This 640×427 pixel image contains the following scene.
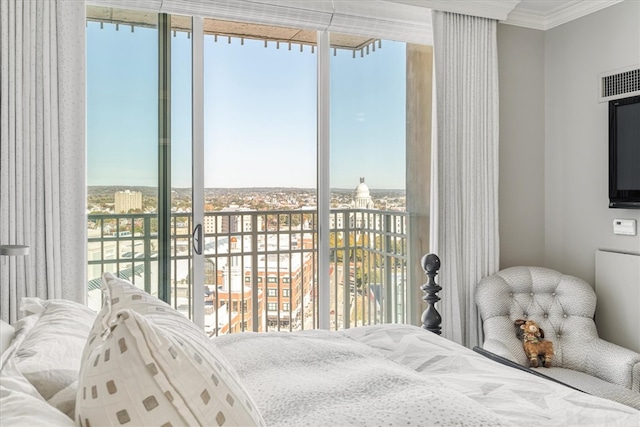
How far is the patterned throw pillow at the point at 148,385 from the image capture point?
74cm

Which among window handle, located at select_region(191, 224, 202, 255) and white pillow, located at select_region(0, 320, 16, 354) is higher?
window handle, located at select_region(191, 224, 202, 255)

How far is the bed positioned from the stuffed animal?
1385mm

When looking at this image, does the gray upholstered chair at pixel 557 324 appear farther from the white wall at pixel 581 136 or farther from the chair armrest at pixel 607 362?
the white wall at pixel 581 136

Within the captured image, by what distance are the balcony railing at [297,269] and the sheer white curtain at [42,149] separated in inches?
32.4

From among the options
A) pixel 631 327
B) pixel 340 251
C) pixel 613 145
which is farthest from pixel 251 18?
pixel 631 327

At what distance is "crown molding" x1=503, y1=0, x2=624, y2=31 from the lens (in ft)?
11.1

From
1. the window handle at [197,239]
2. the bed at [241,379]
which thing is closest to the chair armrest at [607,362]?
the bed at [241,379]

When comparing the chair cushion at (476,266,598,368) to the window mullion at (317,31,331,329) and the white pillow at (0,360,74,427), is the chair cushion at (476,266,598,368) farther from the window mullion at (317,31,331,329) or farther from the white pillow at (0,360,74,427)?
the white pillow at (0,360,74,427)

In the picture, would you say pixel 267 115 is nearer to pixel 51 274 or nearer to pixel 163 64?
pixel 163 64

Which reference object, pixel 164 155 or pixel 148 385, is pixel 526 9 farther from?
pixel 148 385

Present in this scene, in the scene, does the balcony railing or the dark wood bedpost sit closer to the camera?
the dark wood bedpost

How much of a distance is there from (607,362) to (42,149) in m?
3.19

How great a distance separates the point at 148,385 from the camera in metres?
0.75

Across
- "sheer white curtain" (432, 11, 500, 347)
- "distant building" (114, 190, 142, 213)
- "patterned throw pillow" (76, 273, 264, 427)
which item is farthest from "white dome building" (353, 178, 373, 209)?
"patterned throw pillow" (76, 273, 264, 427)
